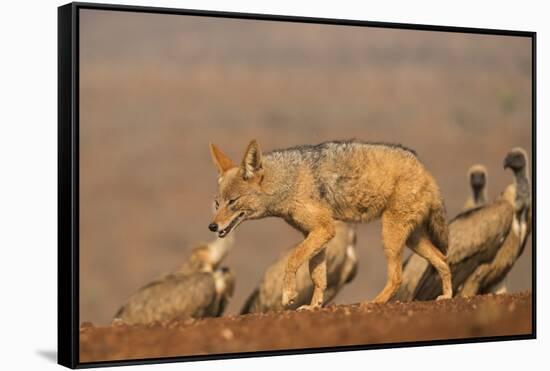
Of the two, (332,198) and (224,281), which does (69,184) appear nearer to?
(224,281)

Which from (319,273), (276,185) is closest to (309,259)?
(319,273)

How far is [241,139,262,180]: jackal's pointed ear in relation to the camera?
32.8 ft

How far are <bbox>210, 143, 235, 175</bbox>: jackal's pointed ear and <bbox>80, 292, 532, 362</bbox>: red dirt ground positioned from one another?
1143mm

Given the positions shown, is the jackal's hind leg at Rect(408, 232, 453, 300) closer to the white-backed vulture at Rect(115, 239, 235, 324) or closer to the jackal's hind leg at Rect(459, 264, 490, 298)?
the jackal's hind leg at Rect(459, 264, 490, 298)

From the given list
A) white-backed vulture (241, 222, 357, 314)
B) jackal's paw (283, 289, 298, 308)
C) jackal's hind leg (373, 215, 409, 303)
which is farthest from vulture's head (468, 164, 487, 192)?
jackal's paw (283, 289, 298, 308)

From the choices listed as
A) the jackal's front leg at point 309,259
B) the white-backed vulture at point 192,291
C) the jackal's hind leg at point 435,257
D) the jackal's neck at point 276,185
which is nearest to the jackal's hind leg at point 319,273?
the jackal's front leg at point 309,259

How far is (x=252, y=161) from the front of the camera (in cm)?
1004

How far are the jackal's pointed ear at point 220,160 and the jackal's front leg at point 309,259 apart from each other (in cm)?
84

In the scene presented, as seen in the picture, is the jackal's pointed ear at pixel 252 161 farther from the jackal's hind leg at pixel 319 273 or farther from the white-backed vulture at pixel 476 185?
the white-backed vulture at pixel 476 185

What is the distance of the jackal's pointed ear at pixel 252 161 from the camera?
999 cm

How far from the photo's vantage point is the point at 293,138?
1027cm

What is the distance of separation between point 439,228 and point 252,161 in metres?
1.80

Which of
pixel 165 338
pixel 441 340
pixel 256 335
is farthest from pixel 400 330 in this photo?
pixel 165 338

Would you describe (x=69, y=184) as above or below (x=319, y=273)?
above
